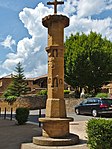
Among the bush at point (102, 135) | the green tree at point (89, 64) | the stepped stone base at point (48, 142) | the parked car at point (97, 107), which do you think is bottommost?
the stepped stone base at point (48, 142)

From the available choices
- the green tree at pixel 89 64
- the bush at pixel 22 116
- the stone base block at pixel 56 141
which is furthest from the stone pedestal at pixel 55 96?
the green tree at pixel 89 64

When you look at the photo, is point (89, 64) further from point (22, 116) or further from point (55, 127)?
point (55, 127)

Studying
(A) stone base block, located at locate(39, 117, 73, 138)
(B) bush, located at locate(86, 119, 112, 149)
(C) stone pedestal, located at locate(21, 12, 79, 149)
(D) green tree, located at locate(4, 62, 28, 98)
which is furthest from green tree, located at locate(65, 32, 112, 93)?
(B) bush, located at locate(86, 119, 112, 149)

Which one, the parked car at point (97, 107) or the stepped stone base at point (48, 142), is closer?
the stepped stone base at point (48, 142)

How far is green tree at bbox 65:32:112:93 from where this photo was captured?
113 feet

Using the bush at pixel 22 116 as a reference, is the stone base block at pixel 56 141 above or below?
below

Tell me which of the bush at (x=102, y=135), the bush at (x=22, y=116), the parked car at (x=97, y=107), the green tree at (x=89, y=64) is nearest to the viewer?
the bush at (x=102, y=135)

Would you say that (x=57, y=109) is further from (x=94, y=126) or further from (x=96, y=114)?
(x=96, y=114)

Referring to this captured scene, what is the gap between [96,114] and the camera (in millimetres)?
20484

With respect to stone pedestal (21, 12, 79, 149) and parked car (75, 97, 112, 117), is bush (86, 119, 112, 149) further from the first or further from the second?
parked car (75, 97, 112, 117)

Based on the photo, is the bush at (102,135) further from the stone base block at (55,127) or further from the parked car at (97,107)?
the parked car at (97,107)

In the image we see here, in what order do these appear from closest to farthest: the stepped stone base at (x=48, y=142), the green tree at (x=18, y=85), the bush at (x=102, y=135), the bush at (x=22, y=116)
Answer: the bush at (x=102, y=135) < the stepped stone base at (x=48, y=142) < the bush at (x=22, y=116) < the green tree at (x=18, y=85)

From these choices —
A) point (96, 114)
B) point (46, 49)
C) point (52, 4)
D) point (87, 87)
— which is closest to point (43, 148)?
point (46, 49)

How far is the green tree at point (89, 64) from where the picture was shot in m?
34.3
